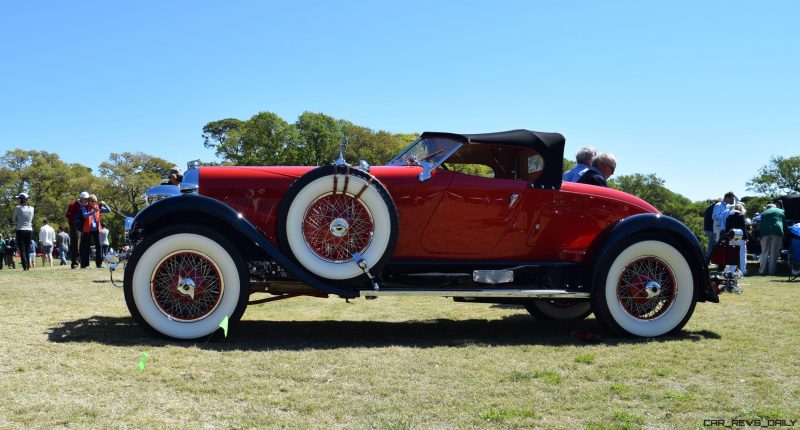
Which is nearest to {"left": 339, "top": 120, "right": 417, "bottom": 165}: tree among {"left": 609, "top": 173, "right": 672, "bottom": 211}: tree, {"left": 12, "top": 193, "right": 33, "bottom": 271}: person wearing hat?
{"left": 609, "top": 173, "right": 672, "bottom": 211}: tree

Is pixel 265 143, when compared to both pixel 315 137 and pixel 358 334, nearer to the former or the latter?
pixel 315 137

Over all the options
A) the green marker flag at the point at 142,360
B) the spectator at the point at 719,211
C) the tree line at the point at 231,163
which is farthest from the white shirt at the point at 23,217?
the tree line at the point at 231,163

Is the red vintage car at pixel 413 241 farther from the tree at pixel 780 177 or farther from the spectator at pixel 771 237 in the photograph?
the tree at pixel 780 177

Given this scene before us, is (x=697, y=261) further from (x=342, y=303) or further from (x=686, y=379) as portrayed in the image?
(x=342, y=303)

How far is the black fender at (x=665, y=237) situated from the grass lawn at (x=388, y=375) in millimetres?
500

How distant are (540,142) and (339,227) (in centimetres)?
202

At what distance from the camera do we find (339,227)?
5055mm

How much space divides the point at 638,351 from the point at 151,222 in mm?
4048

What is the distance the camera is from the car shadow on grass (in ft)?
15.7

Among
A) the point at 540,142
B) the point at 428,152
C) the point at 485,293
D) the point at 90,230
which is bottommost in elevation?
the point at 485,293

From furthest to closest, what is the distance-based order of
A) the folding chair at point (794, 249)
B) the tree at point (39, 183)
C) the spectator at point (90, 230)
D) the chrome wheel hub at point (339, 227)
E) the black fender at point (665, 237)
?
1. the tree at point (39, 183)
2. the folding chair at point (794, 249)
3. the spectator at point (90, 230)
4. the black fender at point (665, 237)
5. the chrome wheel hub at point (339, 227)

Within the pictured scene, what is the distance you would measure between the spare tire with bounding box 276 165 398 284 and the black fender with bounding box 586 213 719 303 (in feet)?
6.35

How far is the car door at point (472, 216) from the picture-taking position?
208 inches

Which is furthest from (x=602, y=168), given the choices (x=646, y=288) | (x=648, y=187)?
(x=648, y=187)
